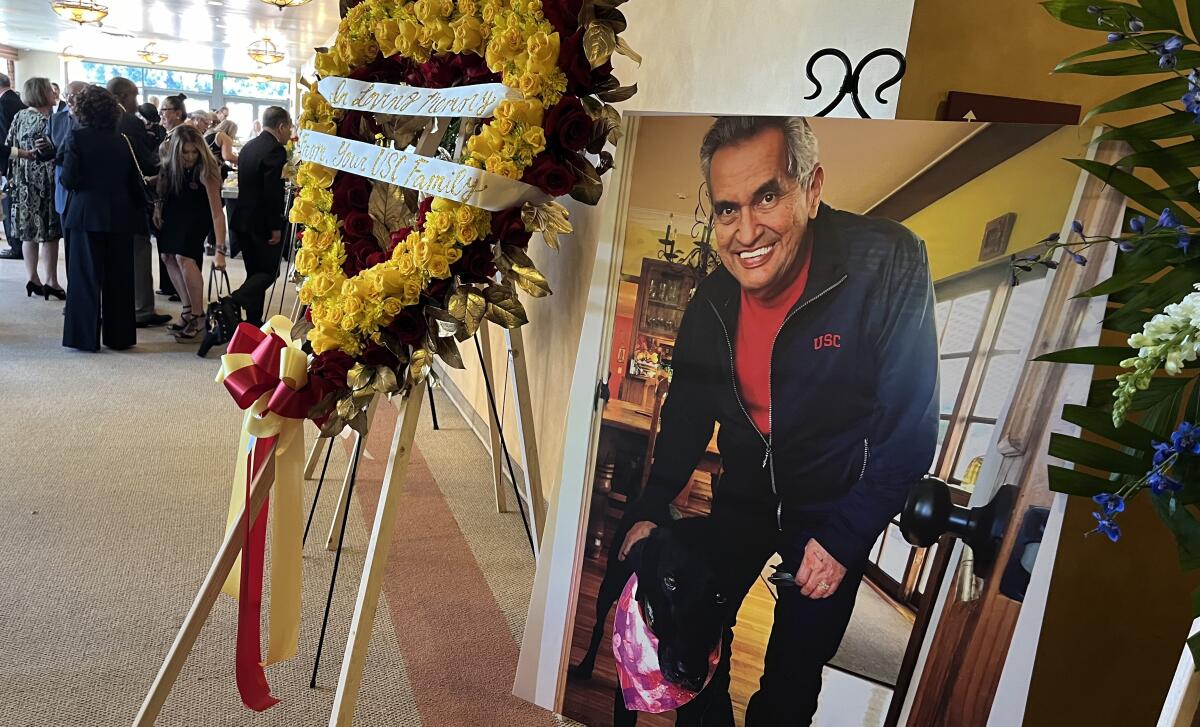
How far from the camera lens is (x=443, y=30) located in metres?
1.68

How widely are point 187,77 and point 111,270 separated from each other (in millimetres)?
18302

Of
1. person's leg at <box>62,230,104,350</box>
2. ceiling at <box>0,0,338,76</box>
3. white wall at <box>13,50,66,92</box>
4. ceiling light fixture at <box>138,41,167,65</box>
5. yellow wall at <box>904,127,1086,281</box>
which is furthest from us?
white wall at <box>13,50,66,92</box>

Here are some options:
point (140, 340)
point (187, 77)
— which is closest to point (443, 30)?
point (140, 340)

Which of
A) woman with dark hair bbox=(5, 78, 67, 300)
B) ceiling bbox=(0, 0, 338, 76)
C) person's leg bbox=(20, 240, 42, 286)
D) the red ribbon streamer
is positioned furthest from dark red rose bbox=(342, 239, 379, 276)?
ceiling bbox=(0, 0, 338, 76)

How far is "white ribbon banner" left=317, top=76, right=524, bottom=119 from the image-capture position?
1.59 metres

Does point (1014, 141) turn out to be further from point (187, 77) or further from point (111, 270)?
point (187, 77)

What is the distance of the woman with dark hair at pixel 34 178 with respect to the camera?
518 centimetres

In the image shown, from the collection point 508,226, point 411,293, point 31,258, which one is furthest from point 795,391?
point 31,258

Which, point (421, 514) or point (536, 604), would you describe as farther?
point (421, 514)

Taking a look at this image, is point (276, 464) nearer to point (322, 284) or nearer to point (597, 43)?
point (322, 284)

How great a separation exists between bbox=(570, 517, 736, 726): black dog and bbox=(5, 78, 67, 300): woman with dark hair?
5187 millimetres

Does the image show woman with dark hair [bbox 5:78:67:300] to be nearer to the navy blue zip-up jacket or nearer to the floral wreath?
the floral wreath

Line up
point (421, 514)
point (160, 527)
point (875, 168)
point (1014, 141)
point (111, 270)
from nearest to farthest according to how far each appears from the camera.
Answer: point (1014, 141) < point (875, 168) < point (160, 527) < point (421, 514) < point (111, 270)

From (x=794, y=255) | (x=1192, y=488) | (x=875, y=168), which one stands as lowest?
(x=1192, y=488)
